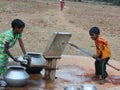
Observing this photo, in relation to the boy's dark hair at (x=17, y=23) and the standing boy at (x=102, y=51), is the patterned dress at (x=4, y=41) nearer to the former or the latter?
the boy's dark hair at (x=17, y=23)

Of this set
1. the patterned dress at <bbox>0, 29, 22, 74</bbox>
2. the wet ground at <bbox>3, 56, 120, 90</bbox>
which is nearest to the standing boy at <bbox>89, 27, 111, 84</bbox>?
the wet ground at <bbox>3, 56, 120, 90</bbox>

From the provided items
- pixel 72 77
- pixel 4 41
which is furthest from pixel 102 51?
Result: pixel 4 41

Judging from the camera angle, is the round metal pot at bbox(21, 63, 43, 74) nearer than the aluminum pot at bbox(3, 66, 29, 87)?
No

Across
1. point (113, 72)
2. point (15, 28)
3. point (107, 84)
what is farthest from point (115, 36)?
point (15, 28)

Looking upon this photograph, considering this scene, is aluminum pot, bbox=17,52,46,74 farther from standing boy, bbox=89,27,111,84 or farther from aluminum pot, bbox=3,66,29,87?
standing boy, bbox=89,27,111,84

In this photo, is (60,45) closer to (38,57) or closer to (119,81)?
(38,57)

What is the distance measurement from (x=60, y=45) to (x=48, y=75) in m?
0.65

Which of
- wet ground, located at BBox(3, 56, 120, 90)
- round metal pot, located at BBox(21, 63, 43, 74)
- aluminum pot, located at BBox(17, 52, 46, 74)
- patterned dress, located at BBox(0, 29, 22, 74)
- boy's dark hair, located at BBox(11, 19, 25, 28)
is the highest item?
boy's dark hair, located at BBox(11, 19, 25, 28)

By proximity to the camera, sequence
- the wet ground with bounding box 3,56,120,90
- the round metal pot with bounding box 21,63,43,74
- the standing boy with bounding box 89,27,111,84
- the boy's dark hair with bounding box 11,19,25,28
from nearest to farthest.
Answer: the boy's dark hair with bounding box 11,19,25,28
the wet ground with bounding box 3,56,120,90
the round metal pot with bounding box 21,63,43,74
the standing boy with bounding box 89,27,111,84

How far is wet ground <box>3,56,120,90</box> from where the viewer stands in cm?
714

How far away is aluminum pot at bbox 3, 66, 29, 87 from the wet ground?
92 millimetres

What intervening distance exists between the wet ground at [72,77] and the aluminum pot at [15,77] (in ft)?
0.30

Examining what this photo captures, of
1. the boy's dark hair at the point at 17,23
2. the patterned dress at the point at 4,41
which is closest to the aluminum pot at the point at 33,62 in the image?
the patterned dress at the point at 4,41

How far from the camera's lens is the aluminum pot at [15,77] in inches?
264
